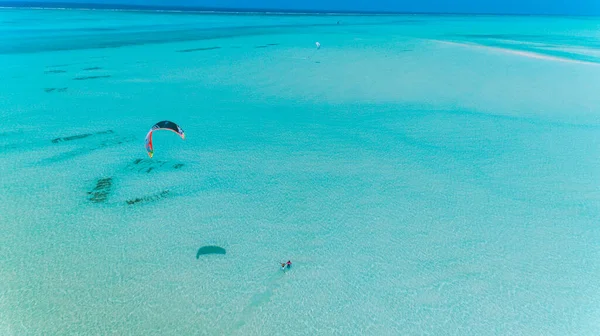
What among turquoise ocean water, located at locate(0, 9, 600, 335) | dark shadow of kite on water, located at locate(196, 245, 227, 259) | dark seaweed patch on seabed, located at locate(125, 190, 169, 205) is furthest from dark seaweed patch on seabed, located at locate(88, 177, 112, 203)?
dark shadow of kite on water, located at locate(196, 245, 227, 259)

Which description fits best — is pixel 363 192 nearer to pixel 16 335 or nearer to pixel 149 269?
pixel 149 269

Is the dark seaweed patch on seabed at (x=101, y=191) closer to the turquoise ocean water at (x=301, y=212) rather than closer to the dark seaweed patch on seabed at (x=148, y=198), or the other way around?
the turquoise ocean water at (x=301, y=212)

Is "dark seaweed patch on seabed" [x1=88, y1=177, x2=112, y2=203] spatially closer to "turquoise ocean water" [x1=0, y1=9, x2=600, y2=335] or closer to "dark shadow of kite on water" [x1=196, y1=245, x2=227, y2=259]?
"turquoise ocean water" [x1=0, y1=9, x2=600, y2=335]

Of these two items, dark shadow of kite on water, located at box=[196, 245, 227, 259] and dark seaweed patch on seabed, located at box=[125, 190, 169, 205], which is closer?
dark shadow of kite on water, located at box=[196, 245, 227, 259]

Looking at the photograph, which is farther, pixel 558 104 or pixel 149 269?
pixel 558 104

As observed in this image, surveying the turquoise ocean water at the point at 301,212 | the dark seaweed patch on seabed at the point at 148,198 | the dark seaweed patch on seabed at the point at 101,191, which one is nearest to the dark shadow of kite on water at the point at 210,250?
the turquoise ocean water at the point at 301,212

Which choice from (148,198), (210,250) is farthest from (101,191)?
(210,250)

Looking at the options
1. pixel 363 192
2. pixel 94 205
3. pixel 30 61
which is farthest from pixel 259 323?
pixel 30 61
